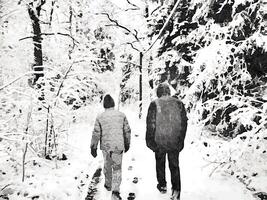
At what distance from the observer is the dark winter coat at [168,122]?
19.4ft

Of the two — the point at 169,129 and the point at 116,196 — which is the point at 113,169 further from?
the point at 169,129

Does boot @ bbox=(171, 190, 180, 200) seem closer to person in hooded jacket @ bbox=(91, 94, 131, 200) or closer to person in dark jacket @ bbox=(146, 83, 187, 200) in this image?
person in dark jacket @ bbox=(146, 83, 187, 200)

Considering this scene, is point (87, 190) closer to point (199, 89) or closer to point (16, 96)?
point (16, 96)

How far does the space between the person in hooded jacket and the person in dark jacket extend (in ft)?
1.86

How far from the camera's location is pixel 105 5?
21750 mm

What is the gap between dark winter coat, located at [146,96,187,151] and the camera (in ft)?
19.4

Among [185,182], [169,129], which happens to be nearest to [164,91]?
[169,129]

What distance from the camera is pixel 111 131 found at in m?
6.23

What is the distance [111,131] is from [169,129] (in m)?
1.14

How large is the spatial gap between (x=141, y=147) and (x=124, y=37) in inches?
511

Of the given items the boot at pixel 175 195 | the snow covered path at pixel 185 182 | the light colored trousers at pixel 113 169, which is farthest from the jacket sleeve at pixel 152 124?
the snow covered path at pixel 185 182

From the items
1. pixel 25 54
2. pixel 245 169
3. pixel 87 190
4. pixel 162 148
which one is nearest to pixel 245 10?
pixel 245 169

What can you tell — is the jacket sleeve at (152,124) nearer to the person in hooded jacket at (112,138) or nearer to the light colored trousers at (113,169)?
the person in hooded jacket at (112,138)

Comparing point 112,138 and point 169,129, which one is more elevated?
point 169,129
